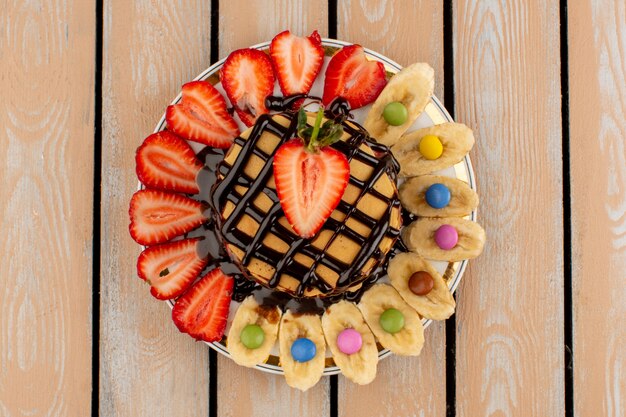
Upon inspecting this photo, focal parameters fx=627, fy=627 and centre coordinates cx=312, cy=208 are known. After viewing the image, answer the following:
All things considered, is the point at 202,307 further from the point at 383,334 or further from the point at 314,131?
the point at 314,131

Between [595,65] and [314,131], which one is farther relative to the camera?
[595,65]

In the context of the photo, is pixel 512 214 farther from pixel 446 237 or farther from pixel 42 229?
pixel 42 229

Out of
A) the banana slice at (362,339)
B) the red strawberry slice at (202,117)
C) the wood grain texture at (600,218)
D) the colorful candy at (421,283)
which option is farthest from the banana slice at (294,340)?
the wood grain texture at (600,218)

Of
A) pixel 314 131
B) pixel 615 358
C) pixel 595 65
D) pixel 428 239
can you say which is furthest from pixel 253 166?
pixel 615 358

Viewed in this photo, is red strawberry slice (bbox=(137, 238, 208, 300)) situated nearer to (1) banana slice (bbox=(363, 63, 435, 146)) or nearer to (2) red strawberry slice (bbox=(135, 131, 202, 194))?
(2) red strawberry slice (bbox=(135, 131, 202, 194))

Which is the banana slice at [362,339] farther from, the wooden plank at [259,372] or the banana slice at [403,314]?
the wooden plank at [259,372]
